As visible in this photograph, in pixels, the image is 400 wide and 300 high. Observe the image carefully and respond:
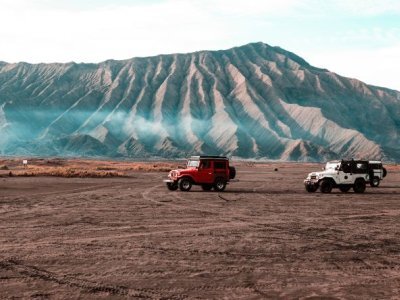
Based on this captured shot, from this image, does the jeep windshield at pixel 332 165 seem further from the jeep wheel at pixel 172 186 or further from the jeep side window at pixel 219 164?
the jeep wheel at pixel 172 186

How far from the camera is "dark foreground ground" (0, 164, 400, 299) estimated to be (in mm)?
8625

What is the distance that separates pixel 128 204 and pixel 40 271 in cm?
1366

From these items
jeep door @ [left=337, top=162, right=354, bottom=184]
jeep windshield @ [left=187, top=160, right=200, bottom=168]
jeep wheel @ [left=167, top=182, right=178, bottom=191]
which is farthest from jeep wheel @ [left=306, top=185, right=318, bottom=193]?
jeep wheel @ [left=167, top=182, right=178, bottom=191]

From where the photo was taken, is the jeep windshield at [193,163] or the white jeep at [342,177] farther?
the white jeep at [342,177]

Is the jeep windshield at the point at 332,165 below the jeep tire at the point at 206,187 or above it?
above

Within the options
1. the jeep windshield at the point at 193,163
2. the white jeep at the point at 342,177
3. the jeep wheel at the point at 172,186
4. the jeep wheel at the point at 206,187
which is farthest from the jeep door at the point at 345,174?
the jeep wheel at the point at 172,186

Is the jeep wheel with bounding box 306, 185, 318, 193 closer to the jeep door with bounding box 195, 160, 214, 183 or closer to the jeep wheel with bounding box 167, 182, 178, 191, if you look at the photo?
the jeep door with bounding box 195, 160, 214, 183

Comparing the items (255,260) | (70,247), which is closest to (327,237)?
(255,260)

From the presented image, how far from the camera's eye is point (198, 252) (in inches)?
463

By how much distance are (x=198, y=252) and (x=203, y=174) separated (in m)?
19.0

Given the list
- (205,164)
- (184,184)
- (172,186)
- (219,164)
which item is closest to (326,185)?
(219,164)

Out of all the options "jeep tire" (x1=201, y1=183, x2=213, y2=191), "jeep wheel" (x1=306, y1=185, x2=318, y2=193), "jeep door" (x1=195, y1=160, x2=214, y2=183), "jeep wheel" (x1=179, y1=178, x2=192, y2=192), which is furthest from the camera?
"jeep wheel" (x1=306, y1=185, x2=318, y2=193)

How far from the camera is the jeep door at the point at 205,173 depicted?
30609 mm

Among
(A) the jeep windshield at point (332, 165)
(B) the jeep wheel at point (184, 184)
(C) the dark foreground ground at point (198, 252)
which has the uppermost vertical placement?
(A) the jeep windshield at point (332, 165)
